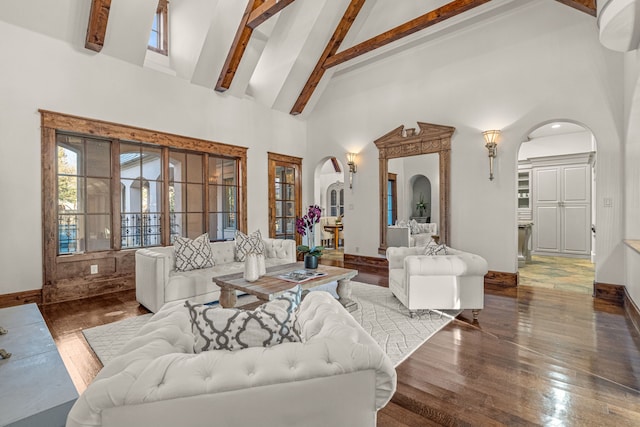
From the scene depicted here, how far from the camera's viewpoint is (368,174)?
651cm

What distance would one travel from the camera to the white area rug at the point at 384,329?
2.62m

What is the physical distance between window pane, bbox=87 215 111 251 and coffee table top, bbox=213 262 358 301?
95.6 inches

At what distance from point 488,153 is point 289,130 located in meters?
4.22

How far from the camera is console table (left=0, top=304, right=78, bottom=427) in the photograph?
4.69ft

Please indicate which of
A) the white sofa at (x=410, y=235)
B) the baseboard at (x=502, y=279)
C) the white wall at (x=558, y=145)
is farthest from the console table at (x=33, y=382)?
the white wall at (x=558, y=145)

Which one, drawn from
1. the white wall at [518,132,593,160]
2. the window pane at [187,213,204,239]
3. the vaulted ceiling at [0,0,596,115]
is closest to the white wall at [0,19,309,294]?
the vaulted ceiling at [0,0,596,115]

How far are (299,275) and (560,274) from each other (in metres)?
4.80

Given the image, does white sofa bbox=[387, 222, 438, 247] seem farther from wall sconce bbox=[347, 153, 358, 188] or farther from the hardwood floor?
the hardwood floor

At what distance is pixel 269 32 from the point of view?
5.45 m

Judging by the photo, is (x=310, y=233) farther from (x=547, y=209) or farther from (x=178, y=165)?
(x=547, y=209)

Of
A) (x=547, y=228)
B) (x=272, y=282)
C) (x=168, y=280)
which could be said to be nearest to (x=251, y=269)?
(x=272, y=282)

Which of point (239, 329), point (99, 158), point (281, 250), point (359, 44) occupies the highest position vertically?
point (359, 44)

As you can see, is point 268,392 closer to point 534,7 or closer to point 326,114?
point 534,7

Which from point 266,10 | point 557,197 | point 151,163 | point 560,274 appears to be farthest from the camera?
point 557,197
